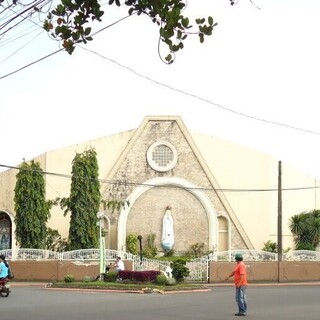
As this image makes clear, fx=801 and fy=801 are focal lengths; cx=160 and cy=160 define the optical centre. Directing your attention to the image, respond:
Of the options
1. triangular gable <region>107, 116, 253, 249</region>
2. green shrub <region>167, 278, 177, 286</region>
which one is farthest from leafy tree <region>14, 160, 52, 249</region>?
green shrub <region>167, 278, 177, 286</region>

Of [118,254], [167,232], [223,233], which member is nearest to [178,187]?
[167,232]

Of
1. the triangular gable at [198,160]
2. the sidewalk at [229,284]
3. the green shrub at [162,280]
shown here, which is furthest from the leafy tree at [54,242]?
the green shrub at [162,280]

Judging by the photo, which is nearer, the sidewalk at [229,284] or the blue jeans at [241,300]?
the blue jeans at [241,300]

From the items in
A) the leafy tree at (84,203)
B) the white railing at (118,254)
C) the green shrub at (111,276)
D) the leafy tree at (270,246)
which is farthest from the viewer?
the leafy tree at (270,246)

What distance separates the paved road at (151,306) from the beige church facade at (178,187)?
1857cm

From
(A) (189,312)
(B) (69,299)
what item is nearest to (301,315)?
(A) (189,312)

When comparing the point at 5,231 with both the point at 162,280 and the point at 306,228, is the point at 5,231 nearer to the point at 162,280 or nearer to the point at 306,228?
the point at 306,228

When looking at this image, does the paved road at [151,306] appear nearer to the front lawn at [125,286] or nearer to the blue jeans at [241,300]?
the blue jeans at [241,300]

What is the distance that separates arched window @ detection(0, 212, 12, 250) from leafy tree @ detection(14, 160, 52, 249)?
4.45 meters

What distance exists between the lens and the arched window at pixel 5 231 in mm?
45656

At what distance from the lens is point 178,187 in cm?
4709

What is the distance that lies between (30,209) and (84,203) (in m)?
2.78

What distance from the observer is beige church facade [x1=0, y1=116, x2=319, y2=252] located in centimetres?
4669

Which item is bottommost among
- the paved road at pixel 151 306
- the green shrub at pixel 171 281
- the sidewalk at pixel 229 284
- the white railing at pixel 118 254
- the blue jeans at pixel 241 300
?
the sidewalk at pixel 229 284
